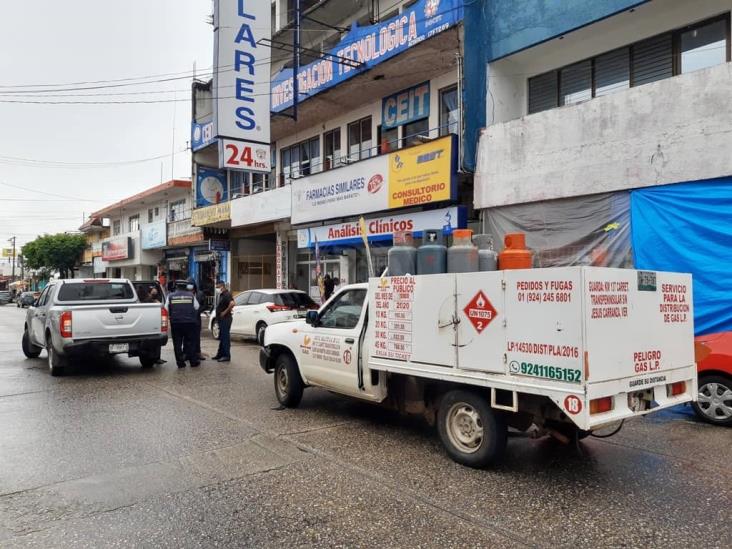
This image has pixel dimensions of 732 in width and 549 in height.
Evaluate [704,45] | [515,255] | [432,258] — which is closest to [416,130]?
[704,45]

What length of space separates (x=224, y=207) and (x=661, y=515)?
68.7ft

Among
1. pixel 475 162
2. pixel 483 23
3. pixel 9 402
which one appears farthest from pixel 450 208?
pixel 9 402

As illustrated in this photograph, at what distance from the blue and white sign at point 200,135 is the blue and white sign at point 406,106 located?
933 cm

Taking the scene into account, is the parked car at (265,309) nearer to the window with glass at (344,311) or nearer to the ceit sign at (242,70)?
the ceit sign at (242,70)

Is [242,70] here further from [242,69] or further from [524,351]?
[524,351]

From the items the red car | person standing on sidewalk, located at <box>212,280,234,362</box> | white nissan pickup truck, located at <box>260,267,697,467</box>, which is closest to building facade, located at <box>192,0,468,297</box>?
person standing on sidewalk, located at <box>212,280,234,362</box>

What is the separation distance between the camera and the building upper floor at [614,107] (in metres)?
9.18

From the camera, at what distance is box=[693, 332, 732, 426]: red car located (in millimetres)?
6191

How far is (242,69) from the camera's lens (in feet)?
53.6

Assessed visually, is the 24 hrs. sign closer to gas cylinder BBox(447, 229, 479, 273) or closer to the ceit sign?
the ceit sign

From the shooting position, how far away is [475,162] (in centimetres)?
1287

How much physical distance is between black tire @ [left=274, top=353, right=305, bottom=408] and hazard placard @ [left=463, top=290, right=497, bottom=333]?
303 cm

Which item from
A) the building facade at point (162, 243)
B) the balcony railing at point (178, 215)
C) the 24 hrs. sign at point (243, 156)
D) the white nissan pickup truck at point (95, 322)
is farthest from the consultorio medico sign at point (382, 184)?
the balcony railing at point (178, 215)

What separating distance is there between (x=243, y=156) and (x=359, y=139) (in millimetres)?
4059
